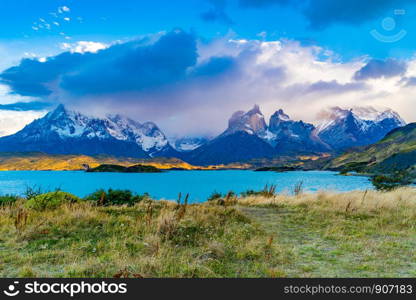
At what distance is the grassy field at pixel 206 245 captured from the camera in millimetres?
7152

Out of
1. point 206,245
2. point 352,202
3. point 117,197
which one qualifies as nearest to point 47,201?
point 117,197

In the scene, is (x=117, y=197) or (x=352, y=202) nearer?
(x=352, y=202)

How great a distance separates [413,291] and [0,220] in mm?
14573

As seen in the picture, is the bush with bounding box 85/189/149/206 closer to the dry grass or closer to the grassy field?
the grassy field

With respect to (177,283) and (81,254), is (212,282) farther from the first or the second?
(81,254)

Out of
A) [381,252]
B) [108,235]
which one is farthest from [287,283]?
[108,235]

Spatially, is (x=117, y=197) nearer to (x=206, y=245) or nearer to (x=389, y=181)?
(x=206, y=245)

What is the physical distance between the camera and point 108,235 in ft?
35.4

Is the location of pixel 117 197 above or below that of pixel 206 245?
below

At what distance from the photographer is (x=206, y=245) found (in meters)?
9.45

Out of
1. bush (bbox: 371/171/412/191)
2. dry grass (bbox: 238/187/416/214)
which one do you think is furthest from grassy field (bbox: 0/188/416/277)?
bush (bbox: 371/171/412/191)

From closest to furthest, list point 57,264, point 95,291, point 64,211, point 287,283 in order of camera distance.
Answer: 1. point 95,291
2. point 287,283
3. point 57,264
4. point 64,211

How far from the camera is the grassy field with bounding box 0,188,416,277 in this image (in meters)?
7.15

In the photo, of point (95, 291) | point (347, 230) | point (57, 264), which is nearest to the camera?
point (95, 291)
